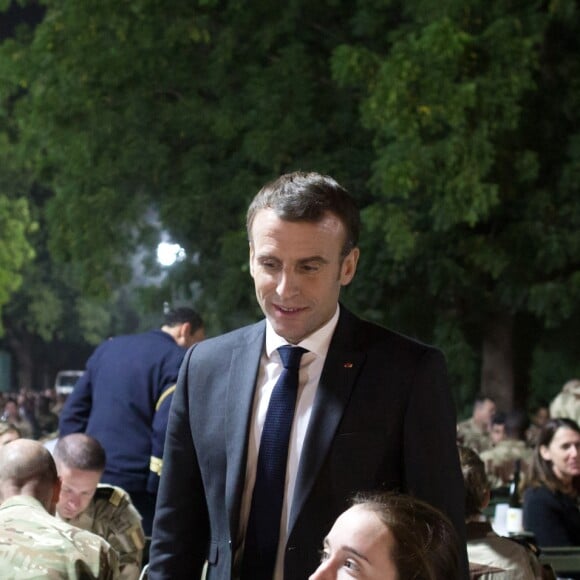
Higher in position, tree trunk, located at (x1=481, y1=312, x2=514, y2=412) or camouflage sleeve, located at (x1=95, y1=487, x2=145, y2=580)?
camouflage sleeve, located at (x1=95, y1=487, x2=145, y2=580)

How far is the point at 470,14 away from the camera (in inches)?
643

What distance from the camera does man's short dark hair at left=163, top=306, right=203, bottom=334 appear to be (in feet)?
28.2

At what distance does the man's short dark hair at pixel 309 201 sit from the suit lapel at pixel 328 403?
0.73 feet

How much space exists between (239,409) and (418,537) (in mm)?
637

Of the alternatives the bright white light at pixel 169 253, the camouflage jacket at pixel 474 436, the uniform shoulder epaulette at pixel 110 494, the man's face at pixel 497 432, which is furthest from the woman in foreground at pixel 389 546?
the bright white light at pixel 169 253

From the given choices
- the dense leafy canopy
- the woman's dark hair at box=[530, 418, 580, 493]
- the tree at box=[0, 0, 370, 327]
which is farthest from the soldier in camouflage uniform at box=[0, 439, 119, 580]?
the tree at box=[0, 0, 370, 327]

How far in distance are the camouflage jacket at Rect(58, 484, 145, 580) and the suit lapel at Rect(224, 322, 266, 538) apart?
127 inches

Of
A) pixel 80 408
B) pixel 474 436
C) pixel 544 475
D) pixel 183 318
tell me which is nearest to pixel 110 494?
pixel 80 408

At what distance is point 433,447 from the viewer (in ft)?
10.1

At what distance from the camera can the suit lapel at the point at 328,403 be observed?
3070mm

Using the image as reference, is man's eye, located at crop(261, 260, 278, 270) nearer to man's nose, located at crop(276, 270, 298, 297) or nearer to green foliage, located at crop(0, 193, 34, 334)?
man's nose, located at crop(276, 270, 298, 297)

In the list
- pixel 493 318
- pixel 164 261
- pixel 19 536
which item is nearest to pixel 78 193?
pixel 164 261

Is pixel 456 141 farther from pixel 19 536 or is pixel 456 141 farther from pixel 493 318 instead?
pixel 19 536

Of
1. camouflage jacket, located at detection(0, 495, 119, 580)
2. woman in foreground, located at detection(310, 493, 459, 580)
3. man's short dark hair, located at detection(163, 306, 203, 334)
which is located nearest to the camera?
woman in foreground, located at detection(310, 493, 459, 580)
